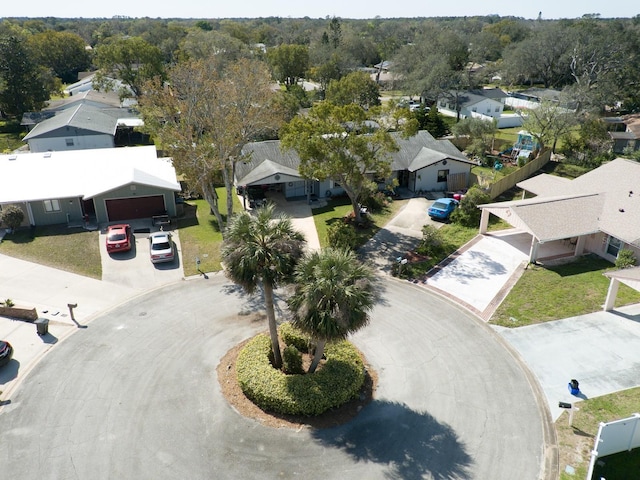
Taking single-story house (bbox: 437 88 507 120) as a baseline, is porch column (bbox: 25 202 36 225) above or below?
below

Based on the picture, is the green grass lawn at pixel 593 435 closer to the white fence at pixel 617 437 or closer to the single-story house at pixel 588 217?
the white fence at pixel 617 437

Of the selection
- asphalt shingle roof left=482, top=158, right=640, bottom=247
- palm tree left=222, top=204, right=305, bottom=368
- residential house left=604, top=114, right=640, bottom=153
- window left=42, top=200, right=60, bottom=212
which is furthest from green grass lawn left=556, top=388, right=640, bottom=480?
residential house left=604, top=114, right=640, bottom=153

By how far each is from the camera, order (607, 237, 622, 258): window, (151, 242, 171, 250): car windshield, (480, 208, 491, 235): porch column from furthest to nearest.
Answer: (480, 208, 491, 235): porch column < (151, 242, 171, 250): car windshield < (607, 237, 622, 258): window

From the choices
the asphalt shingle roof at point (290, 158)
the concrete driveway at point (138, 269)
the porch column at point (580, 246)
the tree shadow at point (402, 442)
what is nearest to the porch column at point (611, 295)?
the porch column at point (580, 246)

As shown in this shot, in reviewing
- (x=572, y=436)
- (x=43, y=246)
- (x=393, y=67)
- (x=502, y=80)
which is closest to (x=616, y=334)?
(x=572, y=436)

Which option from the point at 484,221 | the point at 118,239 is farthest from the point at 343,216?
the point at 118,239

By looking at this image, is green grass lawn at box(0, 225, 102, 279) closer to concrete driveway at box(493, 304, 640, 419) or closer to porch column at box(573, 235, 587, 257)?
concrete driveway at box(493, 304, 640, 419)

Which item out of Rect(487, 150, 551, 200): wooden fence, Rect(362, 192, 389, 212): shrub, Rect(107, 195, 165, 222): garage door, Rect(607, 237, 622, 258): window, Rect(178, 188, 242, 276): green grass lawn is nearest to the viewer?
Rect(607, 237, 622, 258): window
